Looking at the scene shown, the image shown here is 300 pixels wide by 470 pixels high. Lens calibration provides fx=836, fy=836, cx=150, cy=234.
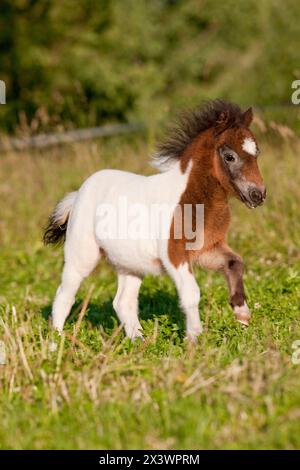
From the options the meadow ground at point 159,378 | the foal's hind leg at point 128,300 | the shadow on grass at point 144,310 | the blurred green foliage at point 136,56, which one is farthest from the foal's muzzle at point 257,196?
the blurred green foliage at point 136,56

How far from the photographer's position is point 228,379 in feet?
15.0

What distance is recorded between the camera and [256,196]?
551 cm

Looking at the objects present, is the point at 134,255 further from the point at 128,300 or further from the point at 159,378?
the point at 159,378

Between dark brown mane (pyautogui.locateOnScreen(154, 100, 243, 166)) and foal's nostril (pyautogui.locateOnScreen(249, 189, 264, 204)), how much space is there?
0.60m

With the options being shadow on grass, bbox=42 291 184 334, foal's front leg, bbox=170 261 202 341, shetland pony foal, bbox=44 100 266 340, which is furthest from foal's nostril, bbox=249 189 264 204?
shadow on grass, bbox=42 291 184 334

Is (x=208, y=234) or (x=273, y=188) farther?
(x=273, y=188)

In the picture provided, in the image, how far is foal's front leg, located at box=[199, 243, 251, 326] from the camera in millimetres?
5734

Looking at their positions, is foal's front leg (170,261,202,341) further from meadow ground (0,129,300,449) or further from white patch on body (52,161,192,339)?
meadow ground (0,129,300,449)

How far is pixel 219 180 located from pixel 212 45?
62.4ft

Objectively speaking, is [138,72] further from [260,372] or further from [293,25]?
[260,372]

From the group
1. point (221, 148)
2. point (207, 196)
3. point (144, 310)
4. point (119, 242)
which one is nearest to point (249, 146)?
point (221, 148)

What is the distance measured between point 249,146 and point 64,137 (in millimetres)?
8567
